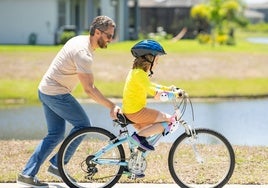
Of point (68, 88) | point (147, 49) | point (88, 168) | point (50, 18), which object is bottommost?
point (50, 18)

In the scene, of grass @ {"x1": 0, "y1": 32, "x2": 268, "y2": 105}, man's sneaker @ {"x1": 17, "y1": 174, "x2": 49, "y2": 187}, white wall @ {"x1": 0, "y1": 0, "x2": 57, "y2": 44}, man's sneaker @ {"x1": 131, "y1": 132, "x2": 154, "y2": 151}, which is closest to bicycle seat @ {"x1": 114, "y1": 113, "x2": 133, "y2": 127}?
man's sneaker @ {"x1": 131, "y1": 132, "x2": 154, "y2": 151}

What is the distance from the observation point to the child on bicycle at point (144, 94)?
6.69 metres

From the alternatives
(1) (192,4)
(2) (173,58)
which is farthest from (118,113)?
(1) (192,4)

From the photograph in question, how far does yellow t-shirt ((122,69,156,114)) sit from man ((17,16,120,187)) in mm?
122

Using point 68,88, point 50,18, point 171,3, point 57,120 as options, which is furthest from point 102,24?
point 171,3

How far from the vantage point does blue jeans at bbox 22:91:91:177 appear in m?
6.97

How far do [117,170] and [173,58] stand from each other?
19657mm

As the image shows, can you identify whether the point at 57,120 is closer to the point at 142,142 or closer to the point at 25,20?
the point at 142,142

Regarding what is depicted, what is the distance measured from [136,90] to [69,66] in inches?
26.3

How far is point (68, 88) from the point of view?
7.02 m

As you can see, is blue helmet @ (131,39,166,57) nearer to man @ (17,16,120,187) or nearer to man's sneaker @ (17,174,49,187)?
man @ (17,16,120,187)

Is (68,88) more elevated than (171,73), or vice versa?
(68,88)

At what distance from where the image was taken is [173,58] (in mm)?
26438

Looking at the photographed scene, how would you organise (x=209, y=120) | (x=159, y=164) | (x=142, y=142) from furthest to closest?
(x=209, y=120)
(x=159, y=164)
(x=142, y=142)
